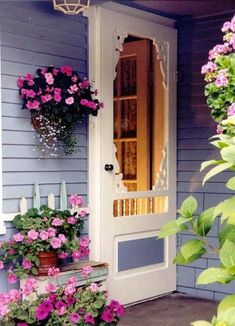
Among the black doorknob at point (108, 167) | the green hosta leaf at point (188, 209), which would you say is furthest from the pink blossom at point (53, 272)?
the green hosta leaf at point (188, 209)

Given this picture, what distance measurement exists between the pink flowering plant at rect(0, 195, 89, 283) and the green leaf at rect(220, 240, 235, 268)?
2208 millimetres

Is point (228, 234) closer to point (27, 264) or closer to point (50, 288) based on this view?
point (50, 288)

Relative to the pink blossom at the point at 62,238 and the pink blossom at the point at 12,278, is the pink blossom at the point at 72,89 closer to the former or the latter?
the pink blossom at the point at 62,238

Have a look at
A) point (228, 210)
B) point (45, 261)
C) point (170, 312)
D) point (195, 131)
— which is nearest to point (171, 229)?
point (228, 210)

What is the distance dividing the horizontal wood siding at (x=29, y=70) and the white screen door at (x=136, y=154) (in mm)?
271

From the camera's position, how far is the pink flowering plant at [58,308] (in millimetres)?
2885

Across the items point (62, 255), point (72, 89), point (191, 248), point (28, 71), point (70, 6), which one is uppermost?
point (70, 6)

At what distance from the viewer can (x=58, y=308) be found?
2926mm

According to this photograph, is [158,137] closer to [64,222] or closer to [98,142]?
[98,142]

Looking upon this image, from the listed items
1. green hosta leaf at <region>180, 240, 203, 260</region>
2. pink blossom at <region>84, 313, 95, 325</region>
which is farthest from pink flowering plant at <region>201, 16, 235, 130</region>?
pink blossom at <region>84, 313, 95, 325</region>

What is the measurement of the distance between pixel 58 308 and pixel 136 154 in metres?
1.98

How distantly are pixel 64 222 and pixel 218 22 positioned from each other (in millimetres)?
2121

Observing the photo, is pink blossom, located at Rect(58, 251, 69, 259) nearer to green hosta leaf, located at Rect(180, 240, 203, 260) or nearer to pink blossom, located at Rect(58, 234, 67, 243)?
pink blossom, located at Rect(58, 234, 67, 243)

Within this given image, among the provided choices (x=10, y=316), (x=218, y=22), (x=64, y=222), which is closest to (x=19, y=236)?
(x=64, y=222)
